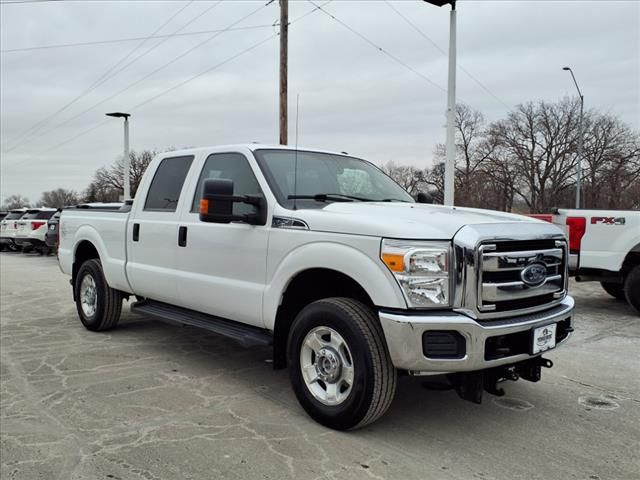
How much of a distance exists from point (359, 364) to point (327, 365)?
0.35m

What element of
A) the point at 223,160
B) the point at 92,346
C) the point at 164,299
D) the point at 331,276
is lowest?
the point at 92,346

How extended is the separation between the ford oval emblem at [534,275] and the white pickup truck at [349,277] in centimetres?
1

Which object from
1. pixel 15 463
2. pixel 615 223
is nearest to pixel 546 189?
A: pixel 615 223

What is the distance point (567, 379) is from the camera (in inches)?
199

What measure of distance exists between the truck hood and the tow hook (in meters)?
0.95

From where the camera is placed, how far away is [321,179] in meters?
4.77

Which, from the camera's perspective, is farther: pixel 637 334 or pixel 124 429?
pixel 637 334

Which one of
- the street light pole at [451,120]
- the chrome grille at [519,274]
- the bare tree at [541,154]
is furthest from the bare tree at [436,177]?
the chrome grille at [519,274]

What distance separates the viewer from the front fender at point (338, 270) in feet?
11.4

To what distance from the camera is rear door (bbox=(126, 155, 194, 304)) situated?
210 inches

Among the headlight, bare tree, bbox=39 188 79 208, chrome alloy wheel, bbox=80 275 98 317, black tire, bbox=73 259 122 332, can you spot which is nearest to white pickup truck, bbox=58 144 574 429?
the headlight

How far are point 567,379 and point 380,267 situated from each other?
260 cm

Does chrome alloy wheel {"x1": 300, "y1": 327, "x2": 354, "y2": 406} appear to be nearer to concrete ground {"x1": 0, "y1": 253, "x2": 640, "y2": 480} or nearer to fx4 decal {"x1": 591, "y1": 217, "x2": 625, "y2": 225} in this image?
concrete ground {"x1": 0, "y1": 253, "x2": 640, "y2": 480}

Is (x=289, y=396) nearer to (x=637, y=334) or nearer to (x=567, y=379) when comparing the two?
(x=567, y=379)
